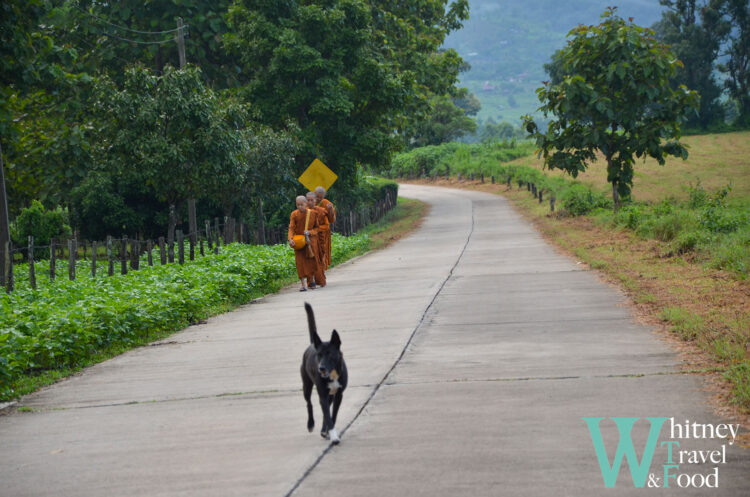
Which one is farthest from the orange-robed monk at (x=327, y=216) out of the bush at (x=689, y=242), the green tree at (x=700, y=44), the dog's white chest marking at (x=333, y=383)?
the green tree at (x=700, y=44)

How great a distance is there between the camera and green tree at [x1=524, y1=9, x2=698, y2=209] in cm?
2798

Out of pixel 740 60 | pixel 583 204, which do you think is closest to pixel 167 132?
pixel 583 204

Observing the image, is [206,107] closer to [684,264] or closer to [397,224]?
[684,264]

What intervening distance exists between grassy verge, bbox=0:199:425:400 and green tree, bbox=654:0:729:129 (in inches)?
2837

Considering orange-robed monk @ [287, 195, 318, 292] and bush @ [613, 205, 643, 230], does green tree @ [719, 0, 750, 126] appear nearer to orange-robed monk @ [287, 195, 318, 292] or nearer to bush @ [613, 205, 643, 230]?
bush @ [613, 205, 643, 230]

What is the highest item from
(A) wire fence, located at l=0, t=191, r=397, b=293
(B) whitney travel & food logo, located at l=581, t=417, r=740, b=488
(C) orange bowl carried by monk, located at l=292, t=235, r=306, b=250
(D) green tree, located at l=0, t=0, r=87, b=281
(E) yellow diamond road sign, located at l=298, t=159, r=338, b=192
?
(D) green tree, located at l=0, t=0, r=87, b=281

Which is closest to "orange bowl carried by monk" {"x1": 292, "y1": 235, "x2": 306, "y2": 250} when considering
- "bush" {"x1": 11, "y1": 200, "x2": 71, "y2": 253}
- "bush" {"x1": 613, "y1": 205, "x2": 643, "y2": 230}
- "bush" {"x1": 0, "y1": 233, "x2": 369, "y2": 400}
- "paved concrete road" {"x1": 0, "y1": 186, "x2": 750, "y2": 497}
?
"bush" {"x1": 0, "y1": 233, "x2": 369, "y2": 400}

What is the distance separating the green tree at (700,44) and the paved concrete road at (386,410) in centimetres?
7645

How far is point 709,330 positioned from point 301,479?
587cm

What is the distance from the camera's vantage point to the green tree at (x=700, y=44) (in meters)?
82.9

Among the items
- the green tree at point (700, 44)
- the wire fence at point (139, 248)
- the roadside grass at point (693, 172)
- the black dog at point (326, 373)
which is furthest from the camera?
the green tree at point (700, 44)

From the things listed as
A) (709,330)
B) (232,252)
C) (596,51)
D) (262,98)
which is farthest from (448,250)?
(709,330)

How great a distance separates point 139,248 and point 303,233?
5.21 m

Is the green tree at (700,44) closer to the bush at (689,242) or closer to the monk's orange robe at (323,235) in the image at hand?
the bush at (689,242)
